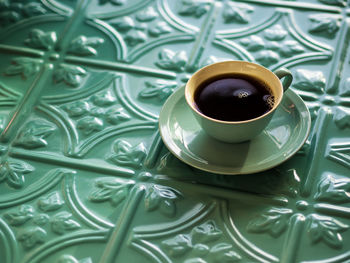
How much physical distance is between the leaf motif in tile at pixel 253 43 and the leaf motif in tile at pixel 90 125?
1.12ft

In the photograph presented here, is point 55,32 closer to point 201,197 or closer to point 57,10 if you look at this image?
point 57,10

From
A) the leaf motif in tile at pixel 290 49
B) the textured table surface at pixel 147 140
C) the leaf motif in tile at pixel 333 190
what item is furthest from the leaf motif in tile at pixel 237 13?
the leaf motif in tile at pixel 333 190

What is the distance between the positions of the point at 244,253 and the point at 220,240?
4 centimetres

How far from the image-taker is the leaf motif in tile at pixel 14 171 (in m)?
0.85

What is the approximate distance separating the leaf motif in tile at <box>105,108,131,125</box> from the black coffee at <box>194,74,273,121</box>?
160mm

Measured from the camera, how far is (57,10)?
117 cm

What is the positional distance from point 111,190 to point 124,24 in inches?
17.4

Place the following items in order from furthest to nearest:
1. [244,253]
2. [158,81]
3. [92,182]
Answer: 1. [158,81]
2. [92,182]
3. [244,253]

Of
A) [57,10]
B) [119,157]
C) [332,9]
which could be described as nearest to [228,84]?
[119,157]

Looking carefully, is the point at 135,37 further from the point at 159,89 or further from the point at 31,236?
the point at 31,236

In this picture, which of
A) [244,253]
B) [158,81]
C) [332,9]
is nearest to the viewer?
[244,253]

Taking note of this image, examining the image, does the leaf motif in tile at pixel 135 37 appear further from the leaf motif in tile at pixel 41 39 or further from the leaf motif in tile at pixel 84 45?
the leaf motif in tile at pixel 41 39

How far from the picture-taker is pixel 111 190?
829 millimetres

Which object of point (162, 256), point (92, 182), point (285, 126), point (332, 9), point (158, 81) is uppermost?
point (332, 9)
